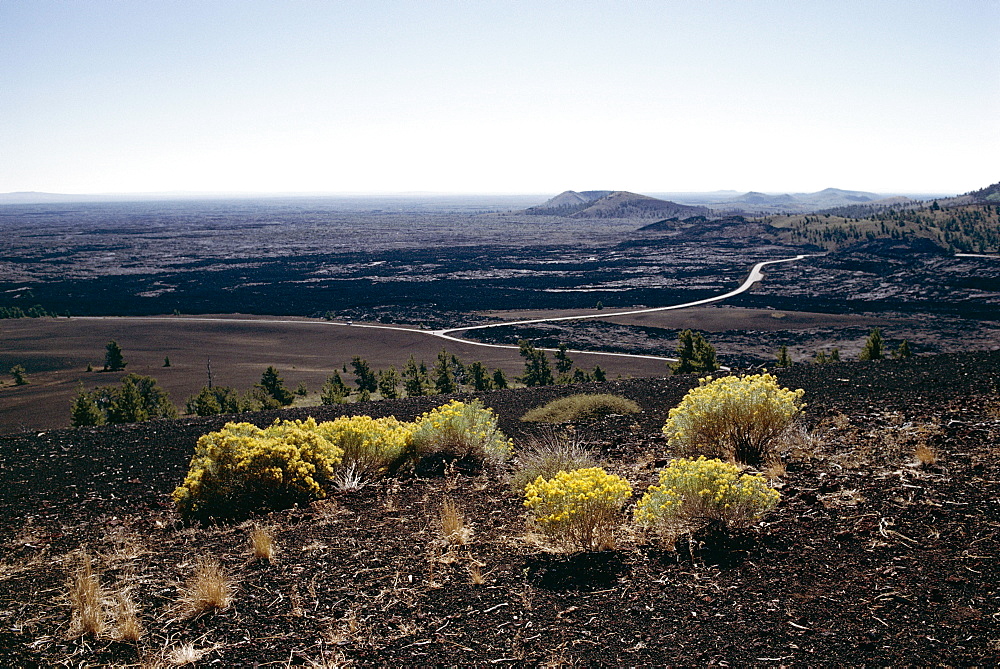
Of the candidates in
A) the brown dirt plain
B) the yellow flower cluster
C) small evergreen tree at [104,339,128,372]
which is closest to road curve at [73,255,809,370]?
the brown dirt plain

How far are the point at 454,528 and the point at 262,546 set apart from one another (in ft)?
5.32

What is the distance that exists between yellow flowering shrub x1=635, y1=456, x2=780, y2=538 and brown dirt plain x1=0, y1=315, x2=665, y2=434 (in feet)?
79.7

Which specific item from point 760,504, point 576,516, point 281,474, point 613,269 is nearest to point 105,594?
point 281,474

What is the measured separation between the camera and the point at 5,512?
7.39 m

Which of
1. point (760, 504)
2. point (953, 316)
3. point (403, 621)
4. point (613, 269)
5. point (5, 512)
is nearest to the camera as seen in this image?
point (403, 621)

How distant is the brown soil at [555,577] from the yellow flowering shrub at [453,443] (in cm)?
67

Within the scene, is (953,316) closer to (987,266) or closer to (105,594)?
(987,266)

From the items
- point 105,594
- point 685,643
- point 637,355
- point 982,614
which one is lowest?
point 637,355

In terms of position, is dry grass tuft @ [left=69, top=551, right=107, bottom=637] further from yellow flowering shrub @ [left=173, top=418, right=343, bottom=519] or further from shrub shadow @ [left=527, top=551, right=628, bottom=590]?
shrub shadow @ [left=527, top=551, right=628, bottom=590]

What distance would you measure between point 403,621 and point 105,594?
2396 millimetres

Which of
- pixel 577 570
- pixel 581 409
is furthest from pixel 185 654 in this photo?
pixel 581 409

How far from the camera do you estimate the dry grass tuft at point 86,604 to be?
4371mm

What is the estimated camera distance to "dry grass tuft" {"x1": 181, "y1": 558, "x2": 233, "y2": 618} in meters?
4.57

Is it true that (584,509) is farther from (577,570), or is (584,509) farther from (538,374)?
(538,374)
